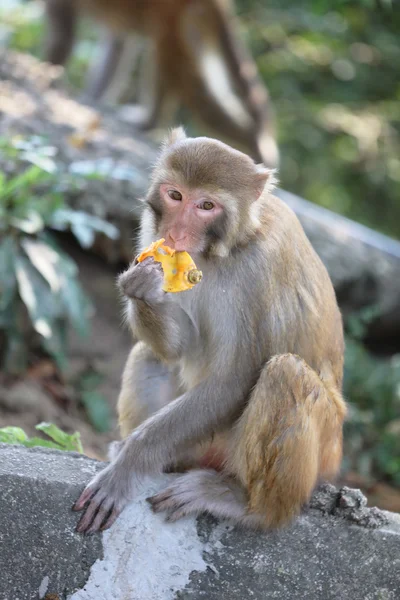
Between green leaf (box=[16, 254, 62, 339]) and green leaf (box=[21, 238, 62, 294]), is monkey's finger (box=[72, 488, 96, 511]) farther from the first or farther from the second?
green leaf (box=[21, 238, 62, 294])

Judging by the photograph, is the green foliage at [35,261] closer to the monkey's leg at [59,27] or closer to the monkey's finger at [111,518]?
the monkey's finger at [111,518]

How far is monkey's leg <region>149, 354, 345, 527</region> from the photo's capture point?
3.20m

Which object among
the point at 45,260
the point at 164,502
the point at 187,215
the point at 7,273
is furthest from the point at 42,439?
the point at 45,260

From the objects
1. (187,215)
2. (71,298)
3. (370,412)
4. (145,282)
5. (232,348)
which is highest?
(187,215)

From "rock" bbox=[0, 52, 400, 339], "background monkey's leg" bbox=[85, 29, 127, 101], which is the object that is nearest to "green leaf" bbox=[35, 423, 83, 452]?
"rock" bbox=[0, 52, 400, 339]

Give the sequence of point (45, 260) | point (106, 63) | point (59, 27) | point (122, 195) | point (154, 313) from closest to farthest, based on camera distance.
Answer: point (154, 313) → point (45, 260) → point (122, 195) → point (59, 27) → point (106, 63)

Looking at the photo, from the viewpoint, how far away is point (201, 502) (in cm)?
331

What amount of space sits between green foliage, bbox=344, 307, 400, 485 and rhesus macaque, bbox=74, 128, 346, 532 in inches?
118

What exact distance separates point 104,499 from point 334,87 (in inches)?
344

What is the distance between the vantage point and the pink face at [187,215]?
3.22 meters

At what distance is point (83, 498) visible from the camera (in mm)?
3266

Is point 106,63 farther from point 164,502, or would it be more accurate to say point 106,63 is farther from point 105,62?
point 164,502

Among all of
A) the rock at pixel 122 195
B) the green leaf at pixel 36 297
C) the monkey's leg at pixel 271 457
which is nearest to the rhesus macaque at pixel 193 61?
the rock at pixel 122 195

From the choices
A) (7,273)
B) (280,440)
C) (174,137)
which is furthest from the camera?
(7,273)
